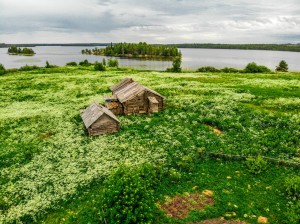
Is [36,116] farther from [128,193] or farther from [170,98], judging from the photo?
[128,193]

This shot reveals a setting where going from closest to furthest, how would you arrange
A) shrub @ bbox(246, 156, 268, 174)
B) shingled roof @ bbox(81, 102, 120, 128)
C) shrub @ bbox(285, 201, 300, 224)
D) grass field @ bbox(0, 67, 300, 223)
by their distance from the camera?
shrub @ bbox(285, 201, 300, 224) → grass field @ bbox(0, 67, 300, 223) → shrub @ bbox(246, 156, 268, 174) → shingled roof @ bbox(81, 102, 120, 128)

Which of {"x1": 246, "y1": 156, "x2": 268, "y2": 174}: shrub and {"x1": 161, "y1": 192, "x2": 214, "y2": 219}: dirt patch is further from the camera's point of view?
{"x1": 246, "y1": 156, "x2": 268, "y2": 174}: shrub

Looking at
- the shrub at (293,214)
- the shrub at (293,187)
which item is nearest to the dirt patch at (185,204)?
the shrub at (293,214)

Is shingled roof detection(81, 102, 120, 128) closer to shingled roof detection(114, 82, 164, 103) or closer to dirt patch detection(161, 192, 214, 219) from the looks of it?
shingled roof detection(114, 82, 164, 103)

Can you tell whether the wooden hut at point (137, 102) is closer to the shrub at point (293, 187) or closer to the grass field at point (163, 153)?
the grass field at point (163, 153)

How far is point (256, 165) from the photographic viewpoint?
20625 millimetres

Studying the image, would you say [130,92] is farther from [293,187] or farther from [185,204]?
[293,187]

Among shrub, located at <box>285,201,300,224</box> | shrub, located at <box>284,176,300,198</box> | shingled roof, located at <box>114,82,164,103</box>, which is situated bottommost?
shrub, located at <box>285,201,300,224</box>

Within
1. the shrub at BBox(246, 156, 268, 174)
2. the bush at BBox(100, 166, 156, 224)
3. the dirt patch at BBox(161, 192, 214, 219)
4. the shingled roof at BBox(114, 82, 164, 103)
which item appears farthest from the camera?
the shingled roof at BBox(114, 82, 164, 103)

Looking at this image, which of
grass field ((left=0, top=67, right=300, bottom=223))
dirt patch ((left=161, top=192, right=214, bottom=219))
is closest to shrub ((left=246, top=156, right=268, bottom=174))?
grass field ((left=0, top=67, right=300, bottom=223))

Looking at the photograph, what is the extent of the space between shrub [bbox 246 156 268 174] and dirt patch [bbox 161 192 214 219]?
512 centimetres

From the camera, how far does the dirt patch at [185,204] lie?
52.7 ft

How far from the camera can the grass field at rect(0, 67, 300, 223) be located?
17047 millimetres

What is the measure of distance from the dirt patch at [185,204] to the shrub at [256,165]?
Answer: 5120 millimetres
